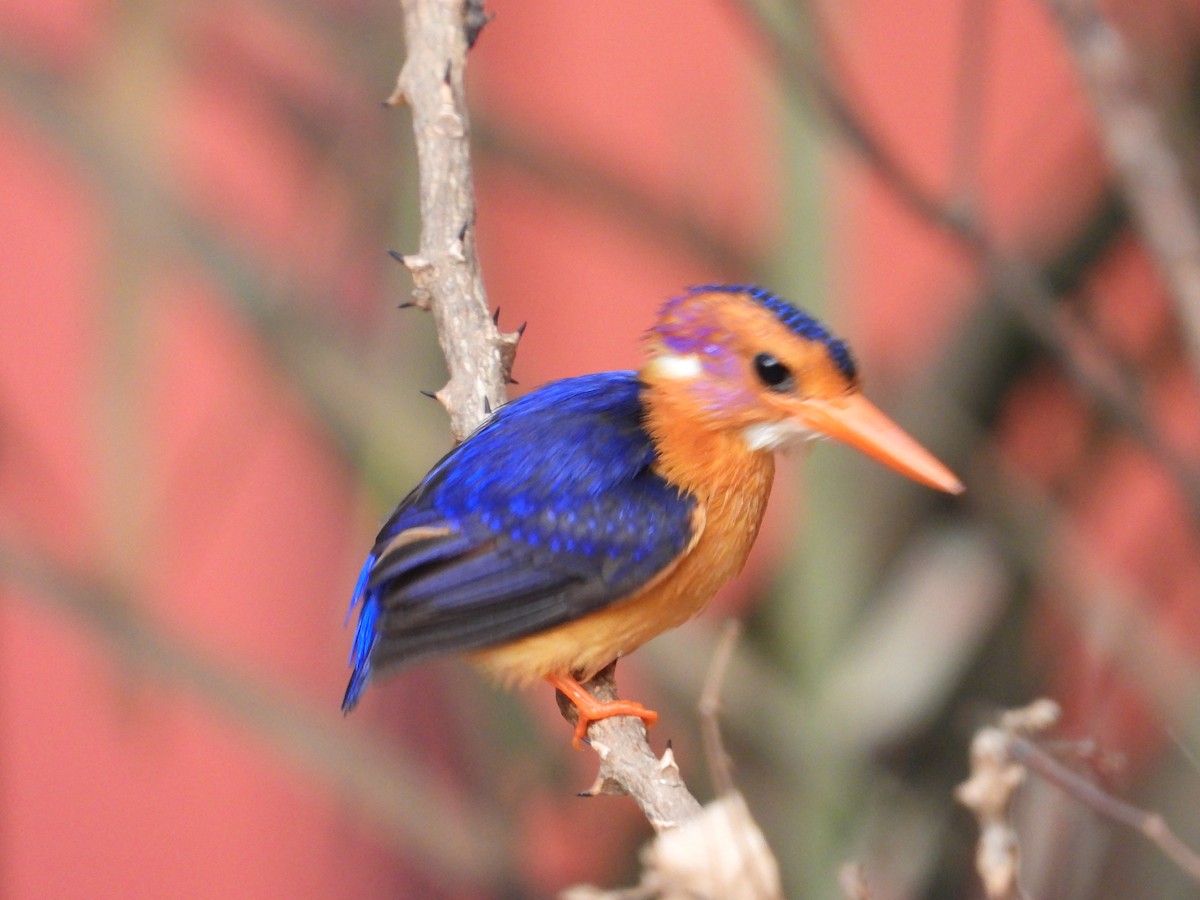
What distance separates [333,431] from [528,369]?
106 centimetres

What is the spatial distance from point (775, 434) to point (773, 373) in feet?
0.26

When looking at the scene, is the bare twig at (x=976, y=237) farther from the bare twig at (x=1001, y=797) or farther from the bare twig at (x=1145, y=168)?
the bare twig at (x=1001, y=797)

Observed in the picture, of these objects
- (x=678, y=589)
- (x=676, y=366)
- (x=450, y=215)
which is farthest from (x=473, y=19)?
(x=678, y=589)

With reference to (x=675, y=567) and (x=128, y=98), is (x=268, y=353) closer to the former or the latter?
(x=128, y=98)

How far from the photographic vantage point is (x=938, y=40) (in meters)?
2.87

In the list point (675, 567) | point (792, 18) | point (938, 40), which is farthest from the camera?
point (938, 40)

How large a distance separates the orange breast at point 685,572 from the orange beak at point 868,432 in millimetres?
126

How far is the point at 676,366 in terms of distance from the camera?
4.84ft

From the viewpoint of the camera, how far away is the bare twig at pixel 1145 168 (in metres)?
1.67

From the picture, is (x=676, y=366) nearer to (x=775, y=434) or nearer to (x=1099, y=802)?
(x=775, y=434)

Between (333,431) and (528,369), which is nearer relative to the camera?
(333,431)

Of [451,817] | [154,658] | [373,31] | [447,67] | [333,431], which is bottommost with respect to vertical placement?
[451,817]

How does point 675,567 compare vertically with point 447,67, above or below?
below

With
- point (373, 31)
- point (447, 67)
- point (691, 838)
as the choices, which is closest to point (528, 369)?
point (373, 31)
